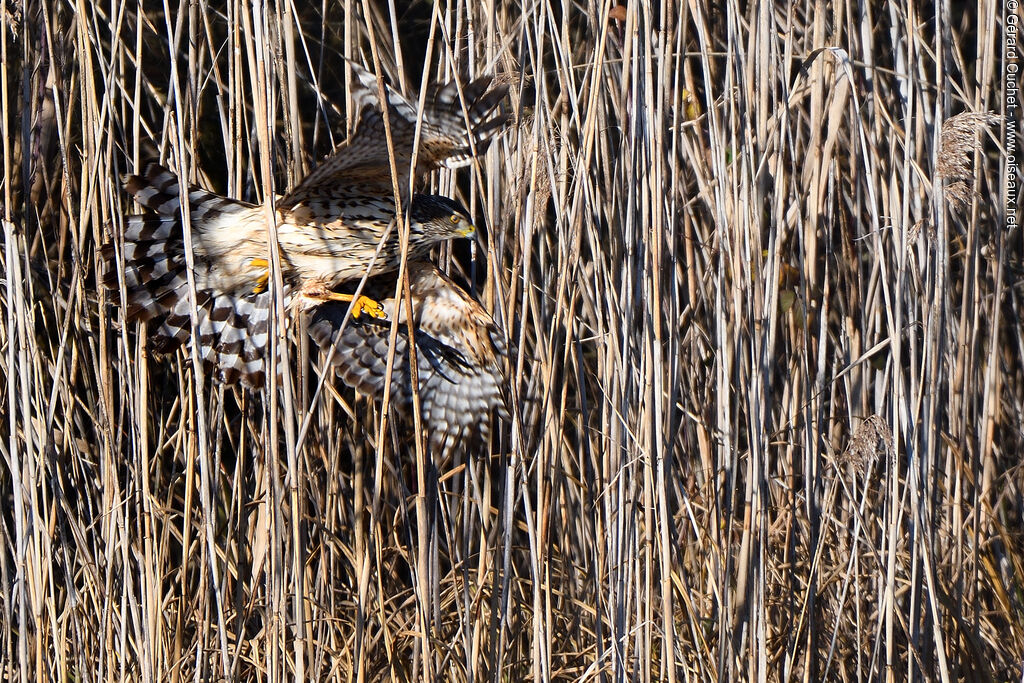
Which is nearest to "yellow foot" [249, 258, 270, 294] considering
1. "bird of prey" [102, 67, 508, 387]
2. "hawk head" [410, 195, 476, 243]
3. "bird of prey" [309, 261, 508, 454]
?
"bird of prey" [102, 67, 508, 387]

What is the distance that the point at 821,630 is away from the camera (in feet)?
6.42

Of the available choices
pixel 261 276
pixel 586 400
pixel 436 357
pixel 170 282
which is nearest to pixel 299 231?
pixel 261 276

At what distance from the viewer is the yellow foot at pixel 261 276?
6.19ft

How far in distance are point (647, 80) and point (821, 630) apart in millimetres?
1206

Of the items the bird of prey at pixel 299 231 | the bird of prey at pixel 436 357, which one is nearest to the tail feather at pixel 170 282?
the bird of prey at pixel 299 231

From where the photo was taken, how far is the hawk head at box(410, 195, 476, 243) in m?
1.74

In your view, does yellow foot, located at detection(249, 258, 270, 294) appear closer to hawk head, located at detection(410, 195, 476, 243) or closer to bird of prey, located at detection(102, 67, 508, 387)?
bird of prey, located at detection(102, 67, 508, 387)

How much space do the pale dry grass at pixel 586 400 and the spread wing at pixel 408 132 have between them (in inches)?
2.1

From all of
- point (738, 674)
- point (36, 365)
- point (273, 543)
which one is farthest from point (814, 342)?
point (36, 365)

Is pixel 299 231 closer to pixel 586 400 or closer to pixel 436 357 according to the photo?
pixel 436 357

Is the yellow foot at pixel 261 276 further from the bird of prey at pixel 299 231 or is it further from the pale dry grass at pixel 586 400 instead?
the pale dry grass at pixel 586 400

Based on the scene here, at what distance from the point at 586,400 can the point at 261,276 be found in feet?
2.36

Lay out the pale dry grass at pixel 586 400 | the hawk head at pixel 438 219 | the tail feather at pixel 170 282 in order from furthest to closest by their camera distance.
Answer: the hawk head at pixel 438 219 < the tail feather at pixel 170 282 < the pale dry grass at pixel 586 400

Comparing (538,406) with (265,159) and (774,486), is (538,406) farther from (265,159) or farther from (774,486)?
(774,486)
